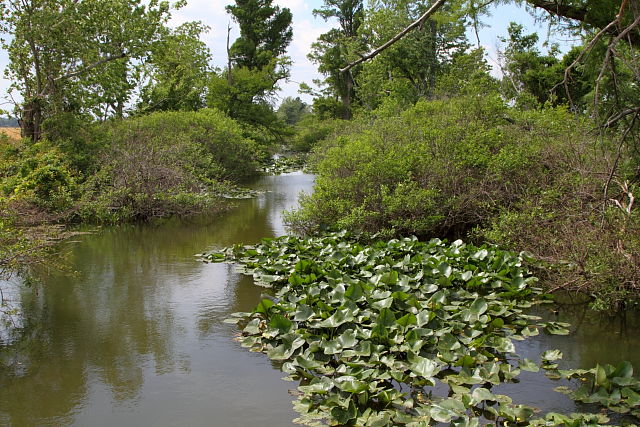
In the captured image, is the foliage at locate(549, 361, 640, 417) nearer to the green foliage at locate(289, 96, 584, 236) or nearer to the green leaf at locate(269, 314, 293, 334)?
the green leaf at locate(269, 314, 293, 334)

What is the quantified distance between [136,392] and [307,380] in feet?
4.93

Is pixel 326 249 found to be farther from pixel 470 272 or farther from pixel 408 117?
pixel 408 117

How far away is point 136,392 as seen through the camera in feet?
16.0

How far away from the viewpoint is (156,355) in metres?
5.68

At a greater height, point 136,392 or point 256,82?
point 256,82

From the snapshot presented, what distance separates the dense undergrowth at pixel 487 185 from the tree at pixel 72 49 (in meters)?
9.01

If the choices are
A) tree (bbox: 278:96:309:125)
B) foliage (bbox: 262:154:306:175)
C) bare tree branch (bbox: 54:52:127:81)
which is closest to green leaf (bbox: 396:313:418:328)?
bare tree branch (bbox: 54:52:127:81)

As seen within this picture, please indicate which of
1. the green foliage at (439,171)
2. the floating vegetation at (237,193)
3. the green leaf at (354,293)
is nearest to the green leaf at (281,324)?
the green leaf at (354,293)

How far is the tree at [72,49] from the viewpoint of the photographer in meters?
14.8

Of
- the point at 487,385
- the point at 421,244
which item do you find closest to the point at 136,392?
the point at 487,385

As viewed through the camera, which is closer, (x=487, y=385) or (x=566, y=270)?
(x=487, y=385)

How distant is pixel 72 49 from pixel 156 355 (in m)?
12.8

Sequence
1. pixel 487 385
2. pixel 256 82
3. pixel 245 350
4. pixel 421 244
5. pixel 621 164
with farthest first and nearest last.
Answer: pixel 256 82 < pixel 421 244 < pixel 621 164 < pixel 245 350 < pixel 487 385

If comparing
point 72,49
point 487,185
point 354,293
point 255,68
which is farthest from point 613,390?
point 255,68
